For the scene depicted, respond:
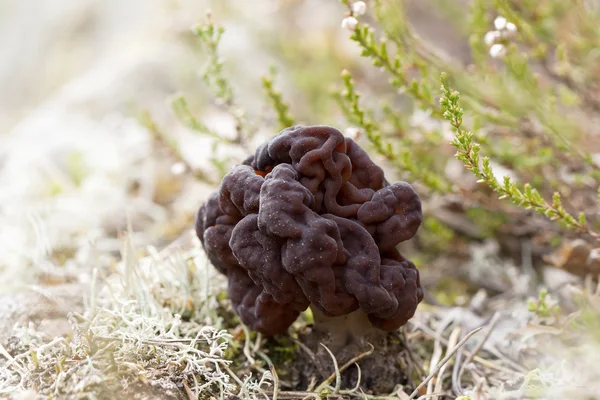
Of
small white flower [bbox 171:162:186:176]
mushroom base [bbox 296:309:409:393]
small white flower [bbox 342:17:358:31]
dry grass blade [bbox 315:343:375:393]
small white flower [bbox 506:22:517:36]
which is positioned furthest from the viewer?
small white flower [bbox 171:162:186:176]

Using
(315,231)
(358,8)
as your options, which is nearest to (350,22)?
(358,8)

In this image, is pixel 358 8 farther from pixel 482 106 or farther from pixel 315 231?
pixel 482 106

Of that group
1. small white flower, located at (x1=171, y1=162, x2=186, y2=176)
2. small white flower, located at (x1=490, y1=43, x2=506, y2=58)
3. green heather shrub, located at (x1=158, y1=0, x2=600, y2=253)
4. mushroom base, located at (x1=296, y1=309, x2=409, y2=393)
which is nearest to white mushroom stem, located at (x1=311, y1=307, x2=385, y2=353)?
mushroom base, located at (x1=296, y1=309, x2=409, y2=393)

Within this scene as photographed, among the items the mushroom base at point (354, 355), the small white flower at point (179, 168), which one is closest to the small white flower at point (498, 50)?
the mushroom base at point (354, 355)

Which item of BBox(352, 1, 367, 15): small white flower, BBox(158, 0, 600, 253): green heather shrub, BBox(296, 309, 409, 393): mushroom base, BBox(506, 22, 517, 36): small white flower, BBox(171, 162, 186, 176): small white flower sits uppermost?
BBox(352, 1, 367, 15): small white flower

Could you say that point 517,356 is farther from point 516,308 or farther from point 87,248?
point 87,248

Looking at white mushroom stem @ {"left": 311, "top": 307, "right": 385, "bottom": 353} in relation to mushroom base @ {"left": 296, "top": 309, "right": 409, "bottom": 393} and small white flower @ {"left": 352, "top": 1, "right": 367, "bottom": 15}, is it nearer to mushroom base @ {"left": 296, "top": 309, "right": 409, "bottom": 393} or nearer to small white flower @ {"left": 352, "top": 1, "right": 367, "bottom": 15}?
mushroom base @ {"left": 296, "top": 309, "right": 409, "bottom": 393}

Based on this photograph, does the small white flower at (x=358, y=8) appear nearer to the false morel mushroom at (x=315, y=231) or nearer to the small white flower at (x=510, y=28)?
the false morel mushroom at (x=315, y=231)
